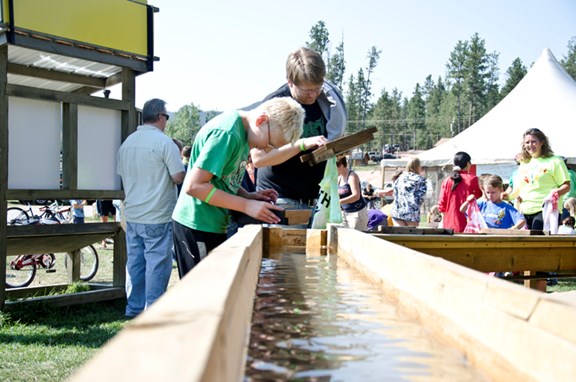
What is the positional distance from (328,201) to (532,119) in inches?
558

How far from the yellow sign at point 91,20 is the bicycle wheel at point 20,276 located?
4248mm

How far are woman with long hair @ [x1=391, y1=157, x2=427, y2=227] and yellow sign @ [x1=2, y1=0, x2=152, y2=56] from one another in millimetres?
3698

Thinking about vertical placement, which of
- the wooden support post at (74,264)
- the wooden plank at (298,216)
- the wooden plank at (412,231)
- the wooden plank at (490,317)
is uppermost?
the wooden plank at (298,216)

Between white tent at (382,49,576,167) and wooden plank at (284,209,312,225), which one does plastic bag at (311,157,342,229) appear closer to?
wooden plank at (284,209,312,225)

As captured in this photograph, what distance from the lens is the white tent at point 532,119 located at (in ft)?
50.9

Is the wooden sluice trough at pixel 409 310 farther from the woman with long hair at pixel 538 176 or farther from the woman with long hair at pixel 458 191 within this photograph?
the woman with long hair at pixel 458 191

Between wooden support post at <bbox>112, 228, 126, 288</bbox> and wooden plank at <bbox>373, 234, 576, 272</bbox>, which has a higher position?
wooden plank at <bbox>373, 234, 576, 272</bbox>

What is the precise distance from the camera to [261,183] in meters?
4.06

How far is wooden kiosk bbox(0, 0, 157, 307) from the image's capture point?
5.20 m

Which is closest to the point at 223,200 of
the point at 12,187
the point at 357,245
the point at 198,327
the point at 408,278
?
the point at 357,245

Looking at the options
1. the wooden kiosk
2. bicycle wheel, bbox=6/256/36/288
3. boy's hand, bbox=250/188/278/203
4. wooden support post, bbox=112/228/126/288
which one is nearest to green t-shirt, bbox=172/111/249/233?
boy's hand, bbox=250/188/278/203

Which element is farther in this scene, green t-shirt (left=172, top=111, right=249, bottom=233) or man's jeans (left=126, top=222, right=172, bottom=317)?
man's jeans (left=126, top=222, right=172, bottom=317)

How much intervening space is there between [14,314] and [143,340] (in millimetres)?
5244

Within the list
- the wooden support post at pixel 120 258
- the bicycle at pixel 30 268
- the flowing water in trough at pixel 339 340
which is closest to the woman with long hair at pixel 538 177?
the wooden support post at pixel 120 258
